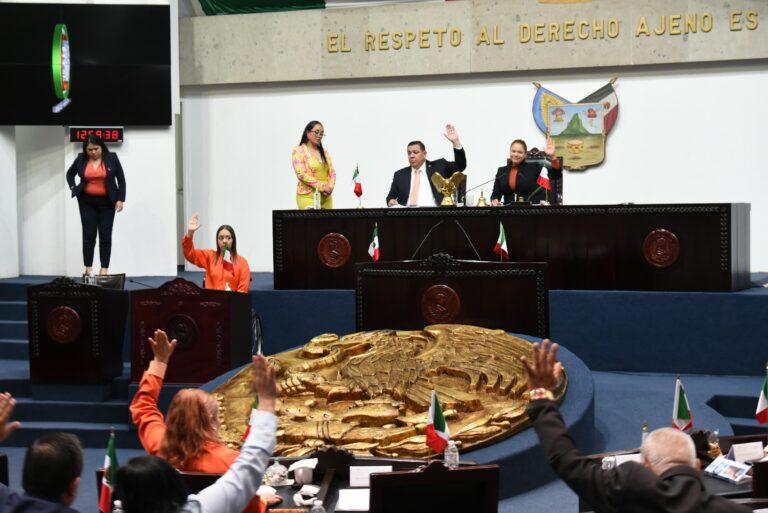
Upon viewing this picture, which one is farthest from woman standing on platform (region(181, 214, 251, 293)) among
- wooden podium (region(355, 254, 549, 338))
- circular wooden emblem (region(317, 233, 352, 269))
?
wooden podium (region(355, 254, 549, 338))

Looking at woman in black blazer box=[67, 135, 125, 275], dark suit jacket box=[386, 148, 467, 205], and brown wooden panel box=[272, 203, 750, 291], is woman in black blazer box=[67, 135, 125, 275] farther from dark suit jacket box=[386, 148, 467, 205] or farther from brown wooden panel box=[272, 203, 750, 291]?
dark suit jacket box=[386, 148, 467, 205]

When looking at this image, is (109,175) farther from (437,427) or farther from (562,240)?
(437,427)

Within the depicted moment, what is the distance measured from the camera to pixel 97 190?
9586 mm

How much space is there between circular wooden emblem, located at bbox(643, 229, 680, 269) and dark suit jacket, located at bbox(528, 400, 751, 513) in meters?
5.45

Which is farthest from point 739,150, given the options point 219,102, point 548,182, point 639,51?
point 219,102

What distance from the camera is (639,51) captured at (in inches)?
432

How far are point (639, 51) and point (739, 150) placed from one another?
1.61 meters

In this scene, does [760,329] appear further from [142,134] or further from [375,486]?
[142,134]

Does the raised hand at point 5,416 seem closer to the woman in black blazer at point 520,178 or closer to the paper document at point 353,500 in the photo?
the paper document at point 353,500

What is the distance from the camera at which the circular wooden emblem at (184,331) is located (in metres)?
6.87

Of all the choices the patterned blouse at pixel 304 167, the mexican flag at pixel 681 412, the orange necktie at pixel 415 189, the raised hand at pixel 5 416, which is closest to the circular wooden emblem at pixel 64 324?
the patterned blouse at pixel 304 167

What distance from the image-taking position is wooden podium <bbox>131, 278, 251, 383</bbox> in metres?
6.86

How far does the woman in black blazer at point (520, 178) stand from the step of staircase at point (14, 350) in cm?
443

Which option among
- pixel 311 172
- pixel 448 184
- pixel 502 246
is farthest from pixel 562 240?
pixel 311 172
